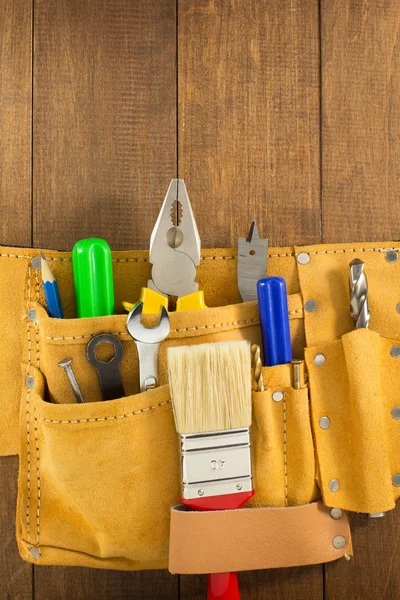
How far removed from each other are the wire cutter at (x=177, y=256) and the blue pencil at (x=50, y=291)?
91 millimetres

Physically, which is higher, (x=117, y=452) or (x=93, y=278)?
(x=93, y=278)

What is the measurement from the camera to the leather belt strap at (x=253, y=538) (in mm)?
698

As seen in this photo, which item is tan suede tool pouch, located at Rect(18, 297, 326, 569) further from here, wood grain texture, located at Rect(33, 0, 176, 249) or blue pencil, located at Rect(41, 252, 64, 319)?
wood grain texture, located at Rect(33, 0, 176, 249)

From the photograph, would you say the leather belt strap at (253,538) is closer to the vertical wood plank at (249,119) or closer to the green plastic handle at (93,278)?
the vertical wood plank at (249,119)

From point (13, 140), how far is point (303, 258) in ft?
1.48

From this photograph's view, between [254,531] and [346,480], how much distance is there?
14 centimetres

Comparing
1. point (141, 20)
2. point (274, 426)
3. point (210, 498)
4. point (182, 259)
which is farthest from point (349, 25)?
point (210, 498)

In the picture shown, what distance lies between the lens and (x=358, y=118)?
841 mm

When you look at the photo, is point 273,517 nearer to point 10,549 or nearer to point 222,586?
point 222,586

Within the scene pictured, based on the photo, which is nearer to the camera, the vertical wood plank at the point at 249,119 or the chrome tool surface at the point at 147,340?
the chrome tool surface at the point at 147,340

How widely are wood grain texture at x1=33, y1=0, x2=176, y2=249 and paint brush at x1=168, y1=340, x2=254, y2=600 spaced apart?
23 cm

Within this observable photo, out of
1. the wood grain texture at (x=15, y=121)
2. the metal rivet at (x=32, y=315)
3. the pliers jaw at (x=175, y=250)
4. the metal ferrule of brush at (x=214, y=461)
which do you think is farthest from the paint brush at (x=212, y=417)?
the wood grain texture at (x=15, y=121)

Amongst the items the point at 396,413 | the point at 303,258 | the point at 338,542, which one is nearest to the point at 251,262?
the point at 303,258

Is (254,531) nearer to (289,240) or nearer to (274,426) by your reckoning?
(274,426)
